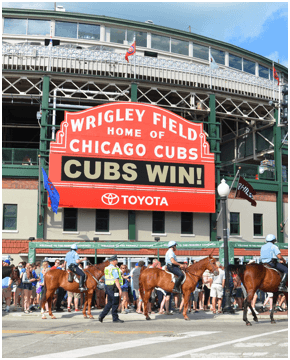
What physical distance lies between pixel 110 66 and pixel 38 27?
10.6 metres

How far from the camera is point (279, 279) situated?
14.9 m

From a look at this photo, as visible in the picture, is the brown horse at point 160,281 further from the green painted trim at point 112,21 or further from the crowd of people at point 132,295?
the green painted trim at point 112,21

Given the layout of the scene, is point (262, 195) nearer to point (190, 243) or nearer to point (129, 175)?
point (129, 175)

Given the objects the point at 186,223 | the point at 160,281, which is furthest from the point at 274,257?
the point at 186,223

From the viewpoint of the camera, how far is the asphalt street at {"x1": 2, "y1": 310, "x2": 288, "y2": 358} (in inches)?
350

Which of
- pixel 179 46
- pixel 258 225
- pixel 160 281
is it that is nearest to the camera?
pixel 160 281

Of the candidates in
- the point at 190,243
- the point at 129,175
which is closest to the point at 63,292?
the point at 190,243

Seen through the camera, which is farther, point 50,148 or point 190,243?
point 50,148

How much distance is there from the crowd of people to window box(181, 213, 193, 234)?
39.4 feet

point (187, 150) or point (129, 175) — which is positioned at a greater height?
point (187, 150)

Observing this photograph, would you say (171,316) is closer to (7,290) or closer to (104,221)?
(7,290)

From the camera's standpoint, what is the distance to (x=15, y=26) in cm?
3912

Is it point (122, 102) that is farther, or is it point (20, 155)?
point (122, 102)

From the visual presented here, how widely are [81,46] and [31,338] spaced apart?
103ft
